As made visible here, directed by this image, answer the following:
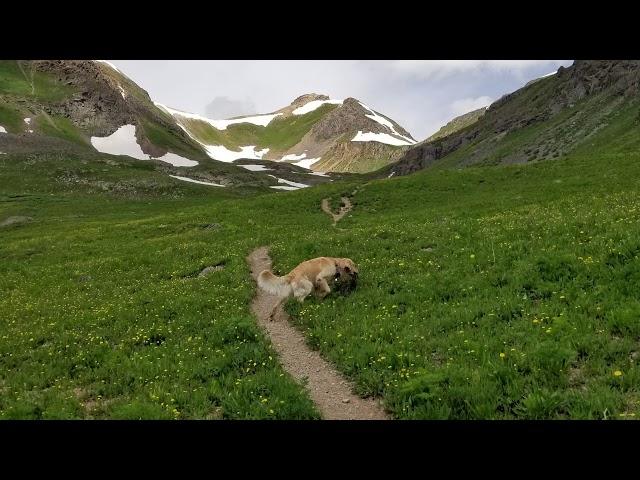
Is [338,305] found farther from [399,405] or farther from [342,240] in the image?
[342,240]

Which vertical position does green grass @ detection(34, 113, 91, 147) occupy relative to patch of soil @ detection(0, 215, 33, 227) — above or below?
above

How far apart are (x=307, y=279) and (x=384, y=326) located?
181 inches

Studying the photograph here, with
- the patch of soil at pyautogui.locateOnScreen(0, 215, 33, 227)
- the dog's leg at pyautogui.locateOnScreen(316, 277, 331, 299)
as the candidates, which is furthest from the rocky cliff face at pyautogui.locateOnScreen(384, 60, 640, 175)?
the patch of soil at pyautogui.locateOnScreen(0, 215, 33, 227)

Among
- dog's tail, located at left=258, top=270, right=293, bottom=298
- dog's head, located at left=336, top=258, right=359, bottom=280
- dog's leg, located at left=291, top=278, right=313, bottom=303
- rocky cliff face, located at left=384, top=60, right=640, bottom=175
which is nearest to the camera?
dog's tail, located at left=258, top=270, right=293, bottom=298

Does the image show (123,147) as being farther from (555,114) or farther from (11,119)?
(555,114)

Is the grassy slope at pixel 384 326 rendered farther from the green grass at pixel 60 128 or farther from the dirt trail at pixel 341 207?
the green grass at pixel 60 128

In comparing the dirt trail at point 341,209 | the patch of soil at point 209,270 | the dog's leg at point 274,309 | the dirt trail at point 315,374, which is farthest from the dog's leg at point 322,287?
the dirt trail at point 341,209

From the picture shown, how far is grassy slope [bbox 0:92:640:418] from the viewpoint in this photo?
887cm

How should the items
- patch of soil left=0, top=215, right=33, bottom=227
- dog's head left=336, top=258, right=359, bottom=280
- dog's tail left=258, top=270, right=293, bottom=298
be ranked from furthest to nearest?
patch of soil left=0, top=215, right=33, bottom=227 → dog's head left=336, top=258, right=359, bottom=280 → dog's tail left=258, top=270, right=293, bottom=298

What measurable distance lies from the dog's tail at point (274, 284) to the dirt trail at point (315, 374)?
1.94 feet

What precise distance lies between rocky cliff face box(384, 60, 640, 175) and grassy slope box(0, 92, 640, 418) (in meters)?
63.8

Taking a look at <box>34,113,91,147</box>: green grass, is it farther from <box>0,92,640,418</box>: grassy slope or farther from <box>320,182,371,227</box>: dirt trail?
<box>0,92,640,418</box>: grassy slope

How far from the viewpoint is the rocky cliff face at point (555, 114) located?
81850 mm
